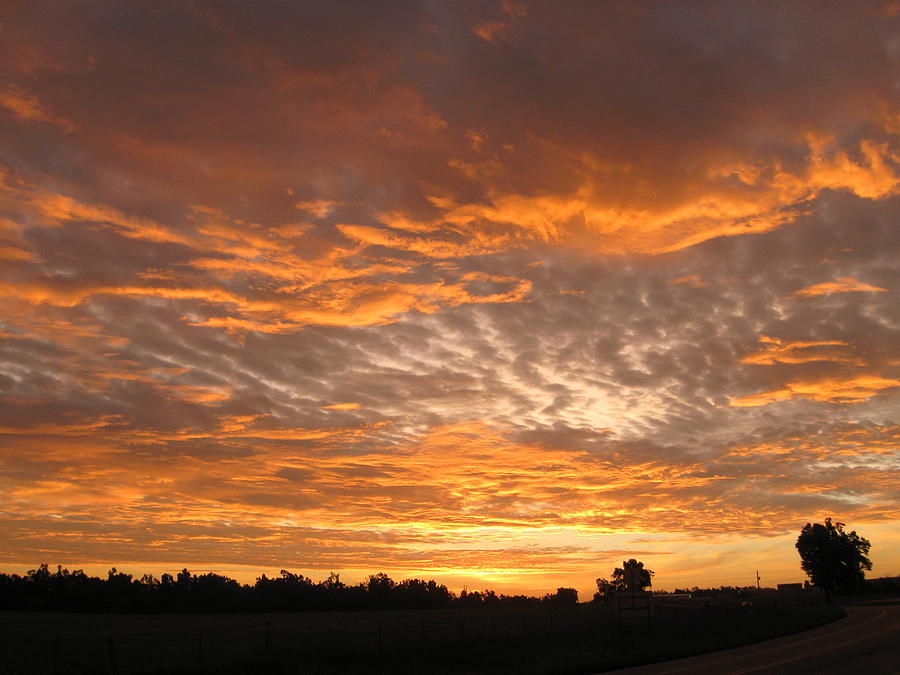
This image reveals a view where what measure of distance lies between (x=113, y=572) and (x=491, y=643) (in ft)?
410

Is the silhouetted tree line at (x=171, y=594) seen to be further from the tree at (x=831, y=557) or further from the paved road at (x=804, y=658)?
the paved road at (x=804, y=658)

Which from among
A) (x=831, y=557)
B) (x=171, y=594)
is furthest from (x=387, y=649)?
(x=831, y=557)

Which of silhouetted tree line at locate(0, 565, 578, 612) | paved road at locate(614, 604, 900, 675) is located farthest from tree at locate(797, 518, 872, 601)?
paved road at locate(614, 604, 900, 675)

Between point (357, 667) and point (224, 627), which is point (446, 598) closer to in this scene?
point (224, 627)

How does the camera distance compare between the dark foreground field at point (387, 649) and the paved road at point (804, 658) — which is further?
the dark foreground field at point (387, 649)

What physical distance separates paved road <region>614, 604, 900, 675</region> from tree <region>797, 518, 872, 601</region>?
119m

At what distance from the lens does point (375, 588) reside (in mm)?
165875

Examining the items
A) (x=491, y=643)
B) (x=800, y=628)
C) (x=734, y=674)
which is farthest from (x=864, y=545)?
(x=734, y=674)

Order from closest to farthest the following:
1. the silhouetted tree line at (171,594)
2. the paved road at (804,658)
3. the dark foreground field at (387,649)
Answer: the paved road at (804,658) → the dark foreground field at (387,649) → the silhouetted tree line at (171,594)

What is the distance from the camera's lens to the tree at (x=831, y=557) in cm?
14625

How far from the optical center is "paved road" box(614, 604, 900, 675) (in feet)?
83.7

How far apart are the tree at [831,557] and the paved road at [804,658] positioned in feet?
390

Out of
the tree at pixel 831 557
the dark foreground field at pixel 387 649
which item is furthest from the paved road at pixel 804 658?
the tree at pixel 831 557

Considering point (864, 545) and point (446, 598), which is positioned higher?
point (864, 545)
